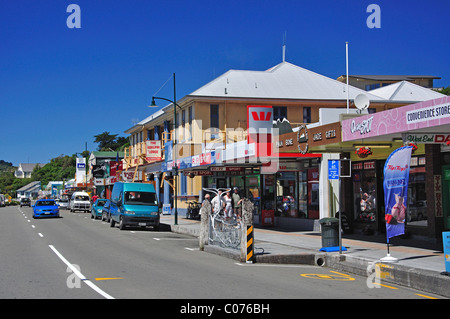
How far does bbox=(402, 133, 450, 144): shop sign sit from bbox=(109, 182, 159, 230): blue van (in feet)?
52.1

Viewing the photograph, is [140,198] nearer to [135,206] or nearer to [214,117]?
[135,206]

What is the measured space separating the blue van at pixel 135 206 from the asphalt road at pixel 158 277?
8.48m

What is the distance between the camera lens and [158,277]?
446 inches

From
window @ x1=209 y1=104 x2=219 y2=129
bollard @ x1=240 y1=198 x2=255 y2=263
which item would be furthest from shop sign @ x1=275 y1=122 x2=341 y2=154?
window @ x1=209 y1=104 x2=219 y2=129

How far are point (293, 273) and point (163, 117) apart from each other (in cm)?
3280

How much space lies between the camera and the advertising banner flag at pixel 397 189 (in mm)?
12141

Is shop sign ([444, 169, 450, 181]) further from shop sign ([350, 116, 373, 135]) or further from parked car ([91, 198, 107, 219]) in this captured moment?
parked car ([91, 198, 107, 219])

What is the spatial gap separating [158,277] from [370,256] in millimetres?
5984

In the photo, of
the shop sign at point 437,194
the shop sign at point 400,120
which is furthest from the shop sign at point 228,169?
the shop sign at point 437,194

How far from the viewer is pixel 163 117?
44219 millimetres

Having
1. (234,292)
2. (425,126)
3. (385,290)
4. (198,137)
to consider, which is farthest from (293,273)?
(198,137)

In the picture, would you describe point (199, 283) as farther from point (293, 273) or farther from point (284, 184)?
point (284, 184)

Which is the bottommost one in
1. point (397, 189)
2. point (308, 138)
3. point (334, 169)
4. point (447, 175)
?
point (397, 189)

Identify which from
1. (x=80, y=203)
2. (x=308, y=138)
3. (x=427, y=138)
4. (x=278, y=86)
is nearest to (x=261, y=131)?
(x=308, y=138)
